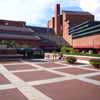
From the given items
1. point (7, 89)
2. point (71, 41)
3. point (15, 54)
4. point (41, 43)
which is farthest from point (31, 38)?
point (7, 89)

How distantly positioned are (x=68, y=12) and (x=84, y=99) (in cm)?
6646

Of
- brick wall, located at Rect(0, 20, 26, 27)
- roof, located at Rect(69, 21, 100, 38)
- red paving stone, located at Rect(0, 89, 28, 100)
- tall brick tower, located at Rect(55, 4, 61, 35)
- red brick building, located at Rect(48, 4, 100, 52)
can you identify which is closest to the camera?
red paving stone, located at Rect(0, 89, 28, 100)

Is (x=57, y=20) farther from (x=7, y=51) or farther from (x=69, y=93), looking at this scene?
(x=69, y=93)

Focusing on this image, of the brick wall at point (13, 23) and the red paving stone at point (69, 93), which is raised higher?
the brick wall at point (13, 23)

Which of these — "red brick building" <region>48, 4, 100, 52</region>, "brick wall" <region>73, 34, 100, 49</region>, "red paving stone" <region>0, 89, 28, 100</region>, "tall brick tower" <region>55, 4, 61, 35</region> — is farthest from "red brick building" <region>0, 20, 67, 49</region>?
"red paving stone" <region>0, 89, 28, 100</region>

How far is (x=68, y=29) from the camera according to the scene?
66.0 metres

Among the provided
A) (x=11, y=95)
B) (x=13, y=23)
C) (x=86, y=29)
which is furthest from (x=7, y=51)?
(x=13, y=23)

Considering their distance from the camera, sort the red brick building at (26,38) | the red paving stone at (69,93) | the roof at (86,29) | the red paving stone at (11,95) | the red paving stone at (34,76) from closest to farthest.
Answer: the red paving stone at (11,95) < the red paving stone at (69,93) < the red paving stone at (34,76) < the red brick building at (26,38) < the roof at (86,29)

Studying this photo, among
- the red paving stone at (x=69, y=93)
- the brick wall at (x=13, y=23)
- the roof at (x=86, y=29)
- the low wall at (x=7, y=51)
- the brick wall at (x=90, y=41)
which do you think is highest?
the brick wall at (x=13, y=23)

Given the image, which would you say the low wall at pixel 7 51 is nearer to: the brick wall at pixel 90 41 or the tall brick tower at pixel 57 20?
the brick wall at pixel 90 41

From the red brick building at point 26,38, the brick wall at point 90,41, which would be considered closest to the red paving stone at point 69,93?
the brick wall at point 90,41

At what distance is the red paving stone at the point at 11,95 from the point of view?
7.23 m

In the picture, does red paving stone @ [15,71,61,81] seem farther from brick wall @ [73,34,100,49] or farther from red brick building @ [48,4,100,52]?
red brick building @ [48,4,100,52]

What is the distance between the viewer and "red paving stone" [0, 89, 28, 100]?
7.23m
